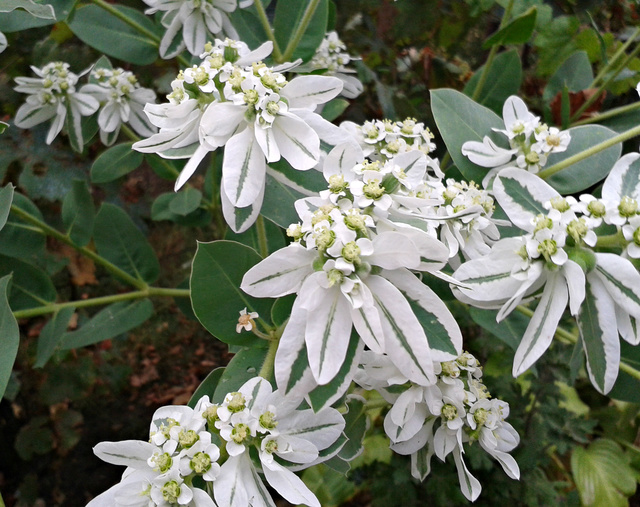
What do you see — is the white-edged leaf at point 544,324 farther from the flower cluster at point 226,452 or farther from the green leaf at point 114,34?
the green leaf at point 114,34

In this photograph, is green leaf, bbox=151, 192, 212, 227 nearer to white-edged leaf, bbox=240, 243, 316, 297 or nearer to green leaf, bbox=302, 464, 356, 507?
green leaf, bbox=302, 464, 356, 507

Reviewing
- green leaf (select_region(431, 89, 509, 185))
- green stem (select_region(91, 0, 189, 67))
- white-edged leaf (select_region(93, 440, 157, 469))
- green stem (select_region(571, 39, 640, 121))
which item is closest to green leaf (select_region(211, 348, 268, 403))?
white-edged leaf (select_region(93, 440, 157, 469))

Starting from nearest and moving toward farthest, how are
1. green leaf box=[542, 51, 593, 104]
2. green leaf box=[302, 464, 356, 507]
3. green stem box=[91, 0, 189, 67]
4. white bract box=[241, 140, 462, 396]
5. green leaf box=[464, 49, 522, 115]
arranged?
1. white bract box=[241, 140, 462, 396]
2. green stem box=[91, 0, 189, 67]
3. green leaf box=[464, 49, 522, 115]
4. green leaf box=[542, 51, 593, 104]
5. green leaf box=[302, 464, 356, 507]

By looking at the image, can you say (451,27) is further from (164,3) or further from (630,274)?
(630,274)

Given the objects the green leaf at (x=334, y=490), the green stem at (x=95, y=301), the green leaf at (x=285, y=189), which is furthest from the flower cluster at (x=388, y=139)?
the green leaf at (x=334, y=490)

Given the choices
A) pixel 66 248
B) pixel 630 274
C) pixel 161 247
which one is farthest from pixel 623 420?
pixel 66 248
